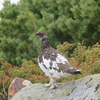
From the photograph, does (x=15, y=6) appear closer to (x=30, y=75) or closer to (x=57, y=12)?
(x=57, y=12)

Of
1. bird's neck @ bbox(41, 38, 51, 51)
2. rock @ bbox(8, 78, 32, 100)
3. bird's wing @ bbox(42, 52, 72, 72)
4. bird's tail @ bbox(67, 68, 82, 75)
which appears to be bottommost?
rock @ bbox(8, 78, 32, 100)

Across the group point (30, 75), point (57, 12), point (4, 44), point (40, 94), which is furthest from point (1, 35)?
point (40, 94)

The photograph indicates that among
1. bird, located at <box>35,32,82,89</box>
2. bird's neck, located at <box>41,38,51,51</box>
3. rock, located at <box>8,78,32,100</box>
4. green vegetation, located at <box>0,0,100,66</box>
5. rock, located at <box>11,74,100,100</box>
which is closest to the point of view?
rock, located at <box>11,74,100,100</box>

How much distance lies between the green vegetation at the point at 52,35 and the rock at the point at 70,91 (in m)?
1.13

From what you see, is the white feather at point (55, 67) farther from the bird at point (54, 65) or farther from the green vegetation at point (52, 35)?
the green vegetation at point (52, 35)

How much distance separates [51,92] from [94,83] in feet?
2.57

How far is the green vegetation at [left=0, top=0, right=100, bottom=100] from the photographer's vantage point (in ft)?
19.3

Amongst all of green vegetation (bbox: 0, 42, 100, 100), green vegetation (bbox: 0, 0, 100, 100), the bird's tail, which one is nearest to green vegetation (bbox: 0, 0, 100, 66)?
green vegetation (bbox: 0, 0, 100, 100)

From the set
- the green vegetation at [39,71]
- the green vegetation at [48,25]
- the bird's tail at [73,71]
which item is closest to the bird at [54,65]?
the bird's tail at [73,71]

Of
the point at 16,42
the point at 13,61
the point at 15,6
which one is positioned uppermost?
the point at 15,6

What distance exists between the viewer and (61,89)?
3963 mm

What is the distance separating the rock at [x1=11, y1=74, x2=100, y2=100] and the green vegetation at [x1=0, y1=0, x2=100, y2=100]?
113 cm

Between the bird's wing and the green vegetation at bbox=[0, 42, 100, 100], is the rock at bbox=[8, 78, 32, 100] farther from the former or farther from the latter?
the bird's wing

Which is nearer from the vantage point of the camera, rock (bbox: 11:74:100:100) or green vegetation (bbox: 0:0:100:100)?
rock (bbox: 11:74:100:100)
